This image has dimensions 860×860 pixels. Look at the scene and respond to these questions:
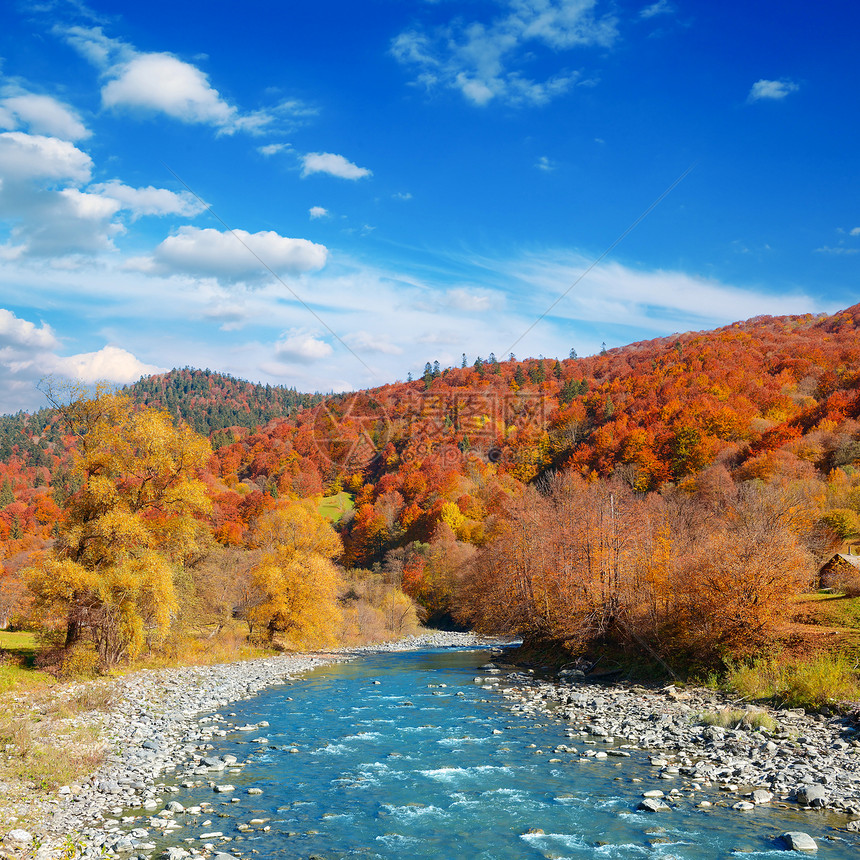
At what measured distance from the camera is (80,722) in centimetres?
1727

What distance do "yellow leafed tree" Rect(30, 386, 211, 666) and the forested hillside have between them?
0.97m

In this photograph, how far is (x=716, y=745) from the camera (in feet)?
→ 50.4

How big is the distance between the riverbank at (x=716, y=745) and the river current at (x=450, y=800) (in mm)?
565

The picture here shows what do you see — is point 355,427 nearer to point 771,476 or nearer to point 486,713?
point 771,476

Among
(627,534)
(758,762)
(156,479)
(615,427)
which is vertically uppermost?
(615,427)

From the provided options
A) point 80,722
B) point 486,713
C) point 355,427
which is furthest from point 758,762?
point 355,427

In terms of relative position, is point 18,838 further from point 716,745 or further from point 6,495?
point 6,495

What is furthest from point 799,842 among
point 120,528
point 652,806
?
point 120,528

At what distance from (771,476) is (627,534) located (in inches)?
1729

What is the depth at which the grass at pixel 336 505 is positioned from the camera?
115m

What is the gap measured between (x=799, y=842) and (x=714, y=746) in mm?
5853

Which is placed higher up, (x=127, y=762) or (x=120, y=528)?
(x=120, y=528)
